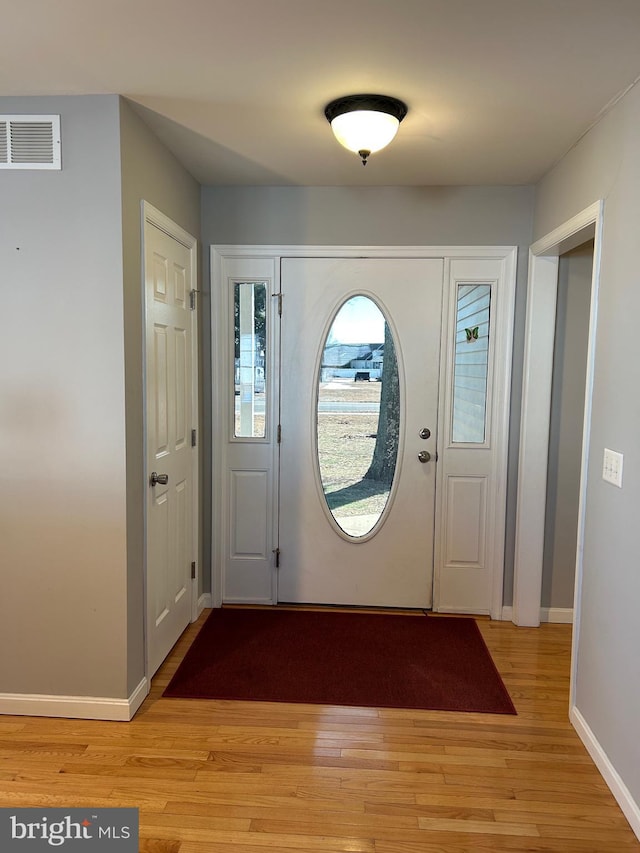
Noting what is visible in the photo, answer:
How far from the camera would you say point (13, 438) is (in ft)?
7.50

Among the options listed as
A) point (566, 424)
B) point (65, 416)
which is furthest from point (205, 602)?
point (566, 424)

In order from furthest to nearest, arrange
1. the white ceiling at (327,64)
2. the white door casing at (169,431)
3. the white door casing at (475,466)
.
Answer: the white door casing at (475,466) → the white door casing at (169,431) → the white ceiling at (327,64)

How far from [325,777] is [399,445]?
5.93ft

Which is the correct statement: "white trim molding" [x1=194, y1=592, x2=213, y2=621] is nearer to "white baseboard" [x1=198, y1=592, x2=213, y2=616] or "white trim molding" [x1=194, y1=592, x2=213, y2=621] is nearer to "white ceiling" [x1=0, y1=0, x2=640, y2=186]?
"white baseboard" [x1=198, y1=592, x2=213, y2=616]

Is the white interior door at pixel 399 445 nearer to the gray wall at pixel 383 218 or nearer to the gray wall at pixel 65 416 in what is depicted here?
the gray wall at pixel 383 218

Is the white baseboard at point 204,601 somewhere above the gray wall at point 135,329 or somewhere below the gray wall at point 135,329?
below

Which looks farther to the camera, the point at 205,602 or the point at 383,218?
the point at 205,602

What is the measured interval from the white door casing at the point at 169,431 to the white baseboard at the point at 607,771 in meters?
1.81

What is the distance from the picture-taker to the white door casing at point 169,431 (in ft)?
8.30

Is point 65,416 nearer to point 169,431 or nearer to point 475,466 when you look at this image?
point 169,431

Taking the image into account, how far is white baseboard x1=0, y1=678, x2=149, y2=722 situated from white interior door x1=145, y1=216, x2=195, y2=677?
0.84 ft

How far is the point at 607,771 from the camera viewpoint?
206cm

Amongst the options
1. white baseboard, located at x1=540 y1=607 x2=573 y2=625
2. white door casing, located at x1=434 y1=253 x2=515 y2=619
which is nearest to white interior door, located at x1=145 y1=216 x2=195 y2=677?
white door casing, located at x1=434 y1=253 x2=515 y2=619

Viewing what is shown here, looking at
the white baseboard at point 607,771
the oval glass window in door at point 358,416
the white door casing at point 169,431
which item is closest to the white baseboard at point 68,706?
the white door casing at point 169,431
